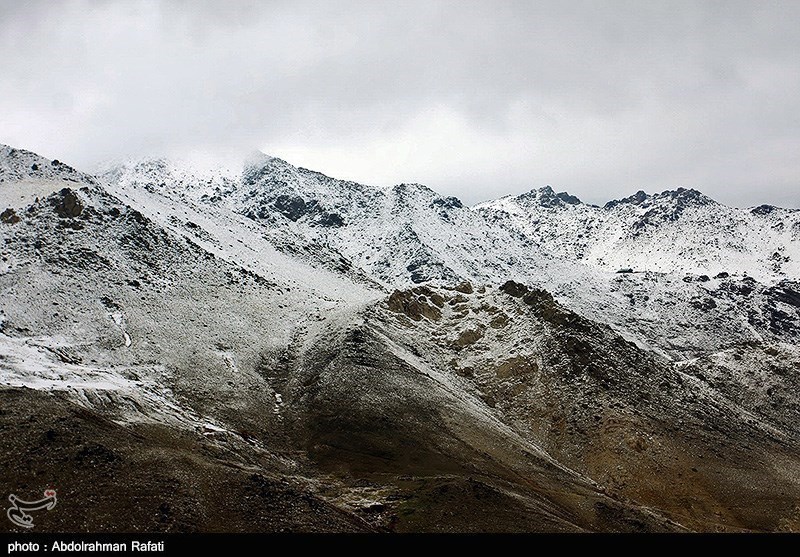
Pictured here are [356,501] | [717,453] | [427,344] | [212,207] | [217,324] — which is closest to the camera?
[356,501]

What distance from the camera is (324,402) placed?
178ft

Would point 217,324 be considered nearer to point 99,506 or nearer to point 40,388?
point 40,388

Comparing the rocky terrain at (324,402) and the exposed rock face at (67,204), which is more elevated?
the exposed rock face at (67,204)

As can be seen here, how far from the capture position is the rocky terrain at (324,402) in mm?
32312

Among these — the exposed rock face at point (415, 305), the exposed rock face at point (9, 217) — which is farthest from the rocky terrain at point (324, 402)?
the exposed rock face at point (9, 217)

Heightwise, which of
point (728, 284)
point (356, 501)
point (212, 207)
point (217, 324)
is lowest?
point (356, 501)

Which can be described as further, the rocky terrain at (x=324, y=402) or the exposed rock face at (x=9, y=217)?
the exposed rock face at (x=9, y=217)

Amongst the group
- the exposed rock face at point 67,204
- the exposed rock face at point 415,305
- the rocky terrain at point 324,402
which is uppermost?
the exposed rock face at point 67,204

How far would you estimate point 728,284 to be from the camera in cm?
18588

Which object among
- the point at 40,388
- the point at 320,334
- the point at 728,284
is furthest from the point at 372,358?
the point at 728,284

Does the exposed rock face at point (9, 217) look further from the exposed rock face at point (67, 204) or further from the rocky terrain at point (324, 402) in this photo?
the exposed rock face at point (67, 204)

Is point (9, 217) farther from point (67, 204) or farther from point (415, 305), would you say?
point (415, 305)

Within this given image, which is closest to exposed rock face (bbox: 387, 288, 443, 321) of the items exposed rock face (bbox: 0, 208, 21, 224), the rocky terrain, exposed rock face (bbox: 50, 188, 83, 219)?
the rocky terrain

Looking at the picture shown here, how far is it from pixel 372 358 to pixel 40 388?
31.0 m
